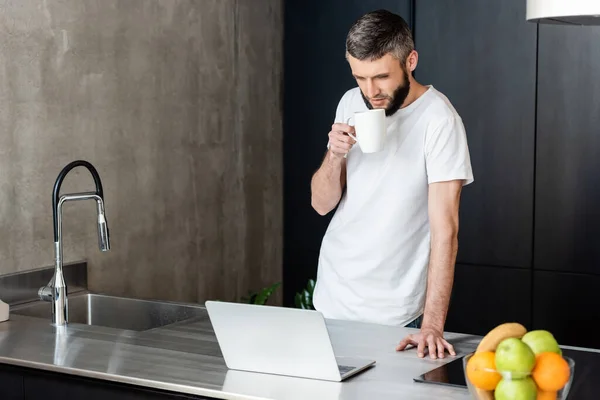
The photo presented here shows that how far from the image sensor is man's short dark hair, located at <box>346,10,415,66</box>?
2439 mm

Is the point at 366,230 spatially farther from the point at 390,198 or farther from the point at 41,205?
the point at 41,205

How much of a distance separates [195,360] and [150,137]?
156 centimetres

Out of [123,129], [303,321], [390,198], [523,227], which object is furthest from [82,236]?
[523,227]

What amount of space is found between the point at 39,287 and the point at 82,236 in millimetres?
273

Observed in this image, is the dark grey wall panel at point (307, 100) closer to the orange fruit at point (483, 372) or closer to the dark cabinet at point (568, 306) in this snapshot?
the dark cabinet at point (568, 306)

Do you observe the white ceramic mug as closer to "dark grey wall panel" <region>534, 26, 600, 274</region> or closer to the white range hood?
the white range hood

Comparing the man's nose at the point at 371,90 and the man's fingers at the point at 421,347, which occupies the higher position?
the man's nose at the point at 371,90

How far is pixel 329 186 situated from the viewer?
2.63 m

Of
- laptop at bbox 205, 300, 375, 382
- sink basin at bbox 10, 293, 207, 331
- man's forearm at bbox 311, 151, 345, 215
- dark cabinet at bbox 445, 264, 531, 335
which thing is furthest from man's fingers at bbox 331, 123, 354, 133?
dark cabinet at bbox 445, 264, 531, 335

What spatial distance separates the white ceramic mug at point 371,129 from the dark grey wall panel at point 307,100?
6.14ft

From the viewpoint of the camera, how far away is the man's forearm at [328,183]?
2.57 m

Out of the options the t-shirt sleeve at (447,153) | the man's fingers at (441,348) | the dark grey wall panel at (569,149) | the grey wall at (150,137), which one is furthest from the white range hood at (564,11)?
the dark grey wall panel at (569,149)

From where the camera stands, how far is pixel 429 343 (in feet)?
7.15

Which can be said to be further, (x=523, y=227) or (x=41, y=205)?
(x=523, y=227)
